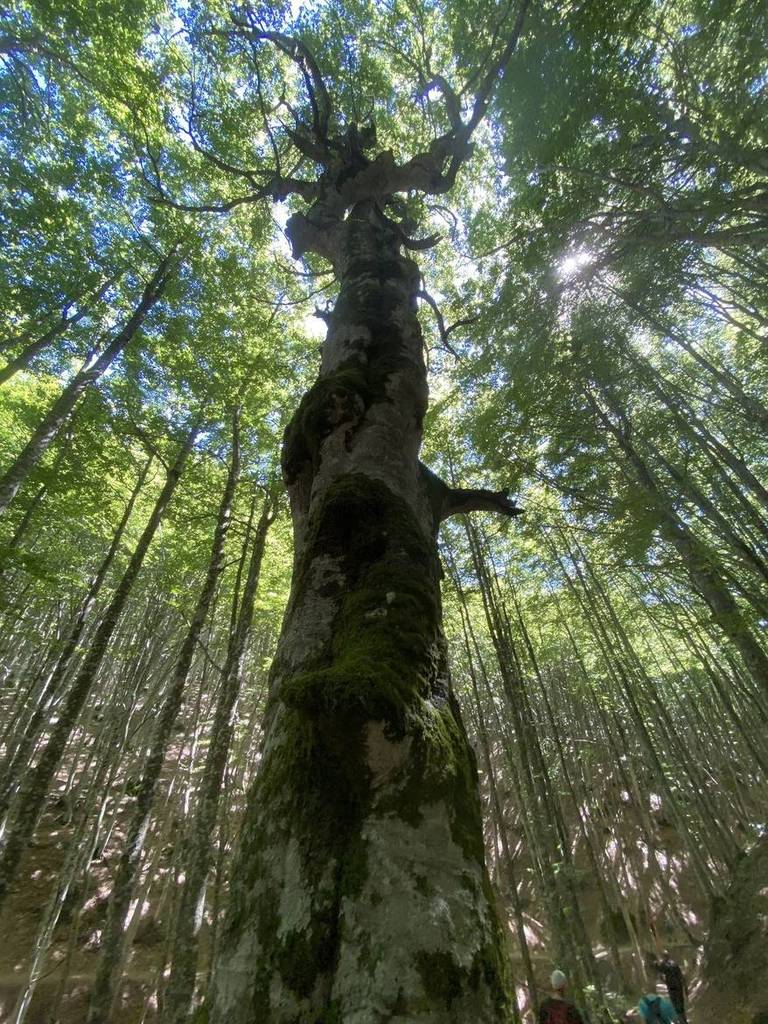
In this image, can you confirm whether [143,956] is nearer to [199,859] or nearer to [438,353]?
[199,859]

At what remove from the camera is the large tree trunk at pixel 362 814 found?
814 millimetres

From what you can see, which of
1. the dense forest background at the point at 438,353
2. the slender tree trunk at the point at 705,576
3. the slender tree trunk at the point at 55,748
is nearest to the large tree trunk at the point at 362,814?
the dense forest background at the point at 438,353

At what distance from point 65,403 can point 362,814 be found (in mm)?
7003

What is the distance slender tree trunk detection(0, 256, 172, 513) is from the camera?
5.36 metres

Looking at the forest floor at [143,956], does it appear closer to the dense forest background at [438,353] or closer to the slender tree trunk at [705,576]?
the dense forest background at [438,353]

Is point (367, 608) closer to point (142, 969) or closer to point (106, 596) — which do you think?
point (142, 969)

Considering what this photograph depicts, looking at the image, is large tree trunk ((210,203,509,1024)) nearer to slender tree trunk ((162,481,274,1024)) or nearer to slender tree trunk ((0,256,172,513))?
slender tree trunk ((162,481,274,1024))

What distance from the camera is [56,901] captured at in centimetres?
608

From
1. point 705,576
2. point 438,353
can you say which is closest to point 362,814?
point 705,576

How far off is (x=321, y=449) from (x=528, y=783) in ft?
22.0

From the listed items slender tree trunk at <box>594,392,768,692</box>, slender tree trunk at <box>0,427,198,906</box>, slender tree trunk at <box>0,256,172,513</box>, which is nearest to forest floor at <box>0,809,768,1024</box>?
slender tree trunk at <box>0,427,198,906</box>

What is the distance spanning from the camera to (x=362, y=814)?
1.02 meters

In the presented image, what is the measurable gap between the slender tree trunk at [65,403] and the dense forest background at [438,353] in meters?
0.05

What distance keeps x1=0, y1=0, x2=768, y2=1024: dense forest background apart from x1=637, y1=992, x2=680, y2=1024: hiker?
558 mm
